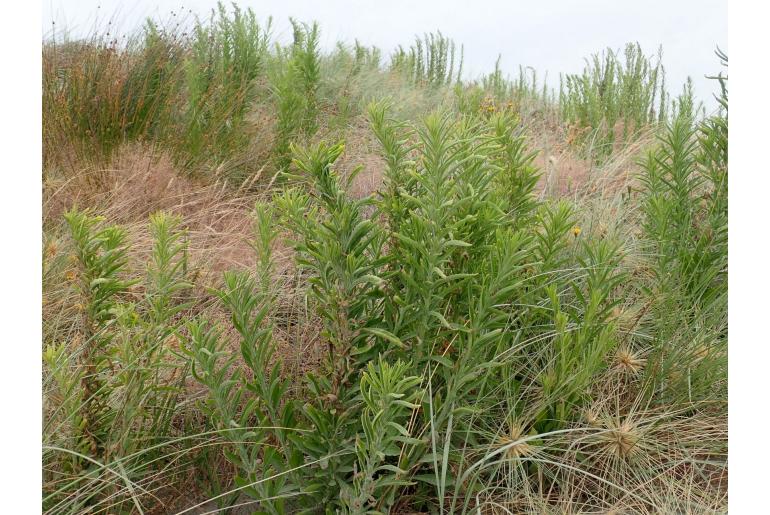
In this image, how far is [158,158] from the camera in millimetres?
4535

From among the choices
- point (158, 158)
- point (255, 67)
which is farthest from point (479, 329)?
point (255, 67)

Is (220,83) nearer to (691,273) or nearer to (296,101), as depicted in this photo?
(296,101)

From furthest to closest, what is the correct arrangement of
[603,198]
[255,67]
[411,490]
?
[255,67] → [603,198] → [411,490]

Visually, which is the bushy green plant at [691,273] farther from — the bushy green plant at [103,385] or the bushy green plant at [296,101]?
the bushy green plant at [296,101]

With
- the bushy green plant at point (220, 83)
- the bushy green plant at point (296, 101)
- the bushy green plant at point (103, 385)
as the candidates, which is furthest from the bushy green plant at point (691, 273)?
the bushy green plant at point (220, 83)

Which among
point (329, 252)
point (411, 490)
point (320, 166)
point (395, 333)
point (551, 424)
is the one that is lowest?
point (411, 490)

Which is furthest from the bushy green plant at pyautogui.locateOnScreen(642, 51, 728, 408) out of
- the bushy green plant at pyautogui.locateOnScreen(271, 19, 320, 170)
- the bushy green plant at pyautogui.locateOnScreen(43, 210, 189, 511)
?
the bushy green plant at pyautogui.locateOnScreen(271, 19, 320, 170)

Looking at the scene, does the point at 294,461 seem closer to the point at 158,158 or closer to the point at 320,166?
the point at 320,166

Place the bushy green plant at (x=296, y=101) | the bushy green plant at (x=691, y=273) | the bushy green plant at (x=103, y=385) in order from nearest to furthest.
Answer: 1. the bushy green plant at (x=103, y=385)
2. the bushy green plant at (x=691, y=273)
3. the bushy green plant at (x=296, y=101)

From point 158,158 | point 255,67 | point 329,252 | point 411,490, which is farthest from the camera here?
point 255,67

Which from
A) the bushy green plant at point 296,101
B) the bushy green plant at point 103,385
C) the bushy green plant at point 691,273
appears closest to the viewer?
the bushy green plant at point 103,385

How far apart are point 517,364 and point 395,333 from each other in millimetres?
742

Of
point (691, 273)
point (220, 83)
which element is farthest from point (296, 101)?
point (691, 273)

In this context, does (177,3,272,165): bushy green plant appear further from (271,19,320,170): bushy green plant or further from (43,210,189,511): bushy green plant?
(43,210,189,511): bushy green plant
